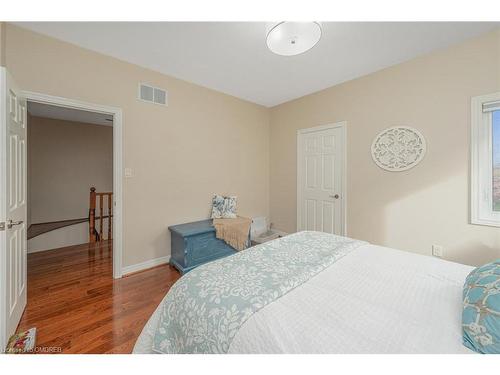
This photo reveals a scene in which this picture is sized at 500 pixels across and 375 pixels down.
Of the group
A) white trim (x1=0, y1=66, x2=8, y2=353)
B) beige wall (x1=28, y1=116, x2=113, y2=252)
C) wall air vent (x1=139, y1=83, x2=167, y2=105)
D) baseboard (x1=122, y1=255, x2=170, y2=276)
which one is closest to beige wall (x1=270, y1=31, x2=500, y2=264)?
wall air vent (x1=139, y1=83, x2=167, y2=105)

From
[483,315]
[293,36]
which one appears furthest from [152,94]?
[483,315]

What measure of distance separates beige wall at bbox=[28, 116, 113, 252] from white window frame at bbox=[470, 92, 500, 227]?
5578mm

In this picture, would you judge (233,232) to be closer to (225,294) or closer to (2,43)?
(225,294)

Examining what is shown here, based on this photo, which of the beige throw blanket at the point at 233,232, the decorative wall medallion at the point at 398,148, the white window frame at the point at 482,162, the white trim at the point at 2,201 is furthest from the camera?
the beige throw blanket at the point at 233,232

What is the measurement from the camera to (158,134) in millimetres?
2746

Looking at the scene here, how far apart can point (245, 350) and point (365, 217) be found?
2632 millimetres

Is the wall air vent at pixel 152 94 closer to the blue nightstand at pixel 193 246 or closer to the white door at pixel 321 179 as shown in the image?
the blue nightstand at pixel 193 246

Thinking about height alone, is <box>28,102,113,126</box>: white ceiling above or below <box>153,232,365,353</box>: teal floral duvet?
above

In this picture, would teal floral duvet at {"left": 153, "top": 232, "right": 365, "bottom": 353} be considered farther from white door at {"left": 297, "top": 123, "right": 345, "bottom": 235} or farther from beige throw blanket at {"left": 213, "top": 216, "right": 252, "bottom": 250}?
white door at {"left": 297, "top": 123, "right": 345, "bottom": 235}

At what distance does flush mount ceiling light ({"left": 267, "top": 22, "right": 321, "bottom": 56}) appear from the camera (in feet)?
5.19

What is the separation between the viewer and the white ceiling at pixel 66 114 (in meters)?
3.74

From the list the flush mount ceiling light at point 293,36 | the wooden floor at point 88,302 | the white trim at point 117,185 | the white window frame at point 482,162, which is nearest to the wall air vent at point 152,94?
the white trim at point 117,185

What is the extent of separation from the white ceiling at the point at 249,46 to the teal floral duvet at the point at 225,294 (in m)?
1.98

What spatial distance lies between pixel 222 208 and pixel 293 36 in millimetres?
2327
